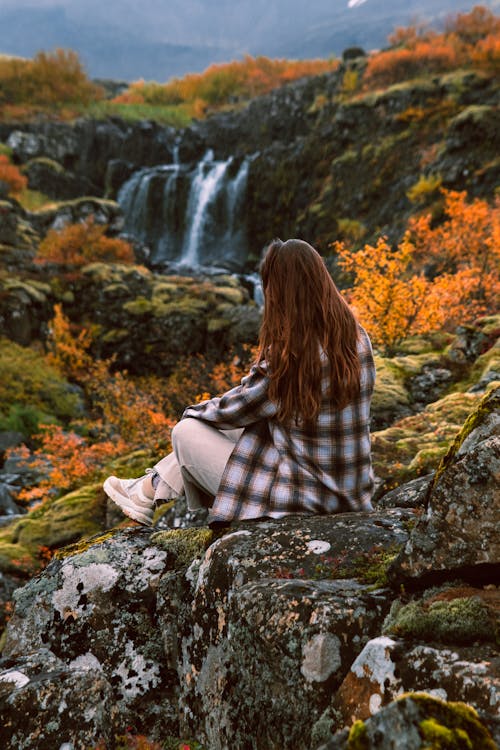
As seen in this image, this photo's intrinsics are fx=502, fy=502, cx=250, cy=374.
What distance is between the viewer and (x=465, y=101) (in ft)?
85.1

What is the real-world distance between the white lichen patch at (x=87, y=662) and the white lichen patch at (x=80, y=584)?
0.82 ft

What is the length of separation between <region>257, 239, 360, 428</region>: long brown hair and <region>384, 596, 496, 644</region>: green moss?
129 cm

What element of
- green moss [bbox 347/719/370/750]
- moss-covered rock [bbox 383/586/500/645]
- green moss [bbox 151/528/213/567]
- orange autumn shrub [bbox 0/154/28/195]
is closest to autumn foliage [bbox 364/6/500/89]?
orange autumn shrub [bbox 0/154/28/195]

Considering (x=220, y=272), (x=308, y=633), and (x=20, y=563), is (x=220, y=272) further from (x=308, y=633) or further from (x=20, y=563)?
(x=308, y=633)

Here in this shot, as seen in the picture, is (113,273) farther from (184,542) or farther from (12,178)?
(184,542)

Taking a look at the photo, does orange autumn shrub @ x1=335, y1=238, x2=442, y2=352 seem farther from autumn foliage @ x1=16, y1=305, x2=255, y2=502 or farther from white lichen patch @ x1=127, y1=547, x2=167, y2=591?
white lichen patch @ x1=127, y1=547, x2=167, y2=591

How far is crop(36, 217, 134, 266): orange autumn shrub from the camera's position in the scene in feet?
78.7

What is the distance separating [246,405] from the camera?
10.2 feet

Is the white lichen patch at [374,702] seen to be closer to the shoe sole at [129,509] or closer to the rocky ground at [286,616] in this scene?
the rocky ground at [286,616]

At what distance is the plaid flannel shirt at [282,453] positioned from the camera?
313cm

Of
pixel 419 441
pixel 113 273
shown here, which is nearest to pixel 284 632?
pixel 419 441

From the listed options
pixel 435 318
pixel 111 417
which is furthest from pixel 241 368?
pixel 435 318

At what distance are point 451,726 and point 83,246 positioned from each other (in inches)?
1039

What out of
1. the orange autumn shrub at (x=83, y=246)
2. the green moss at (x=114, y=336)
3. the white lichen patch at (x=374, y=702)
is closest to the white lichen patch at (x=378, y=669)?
the white lichen patch at (x=374, y=702)
